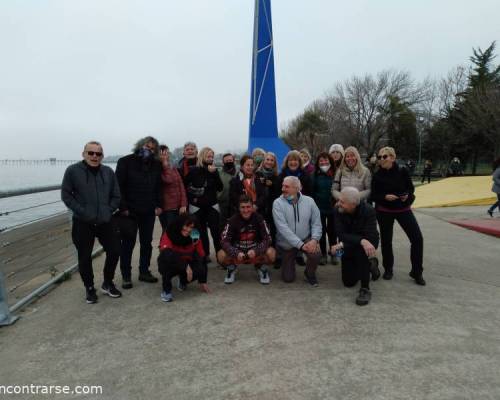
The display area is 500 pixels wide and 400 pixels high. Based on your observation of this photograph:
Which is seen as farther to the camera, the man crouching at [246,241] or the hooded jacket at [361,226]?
the man crouching at [246,241]

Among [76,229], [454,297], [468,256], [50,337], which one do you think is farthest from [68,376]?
[468,256]

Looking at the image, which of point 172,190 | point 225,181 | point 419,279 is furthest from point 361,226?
point 172,190

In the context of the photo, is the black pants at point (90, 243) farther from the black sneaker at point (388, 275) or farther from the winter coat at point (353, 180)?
the black sneaker at point (388, 275)

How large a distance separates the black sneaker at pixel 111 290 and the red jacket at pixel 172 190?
1117 millimetres

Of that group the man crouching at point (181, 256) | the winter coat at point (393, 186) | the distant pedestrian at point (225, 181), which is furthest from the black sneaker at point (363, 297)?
the distant pedestrian at point (225, 181)

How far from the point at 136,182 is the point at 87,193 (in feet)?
2.11

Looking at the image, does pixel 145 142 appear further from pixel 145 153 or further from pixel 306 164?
pixel 306 164

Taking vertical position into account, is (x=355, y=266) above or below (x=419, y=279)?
above

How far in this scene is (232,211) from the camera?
4805 mm

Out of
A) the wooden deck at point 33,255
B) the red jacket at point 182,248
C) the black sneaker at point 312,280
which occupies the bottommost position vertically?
the wooden deck at point 33,255

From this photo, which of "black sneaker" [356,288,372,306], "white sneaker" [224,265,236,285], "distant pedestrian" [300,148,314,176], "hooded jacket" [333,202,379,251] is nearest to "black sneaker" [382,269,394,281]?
"hooded jacket" [333,202,379,251]

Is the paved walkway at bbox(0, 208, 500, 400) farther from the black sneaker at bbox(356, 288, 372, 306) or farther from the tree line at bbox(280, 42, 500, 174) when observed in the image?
the tree line at bbox(280, 42, 500, 174)

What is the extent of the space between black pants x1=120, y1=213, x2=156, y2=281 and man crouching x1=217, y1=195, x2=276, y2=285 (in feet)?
3.04

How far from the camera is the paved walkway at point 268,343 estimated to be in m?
2.27
